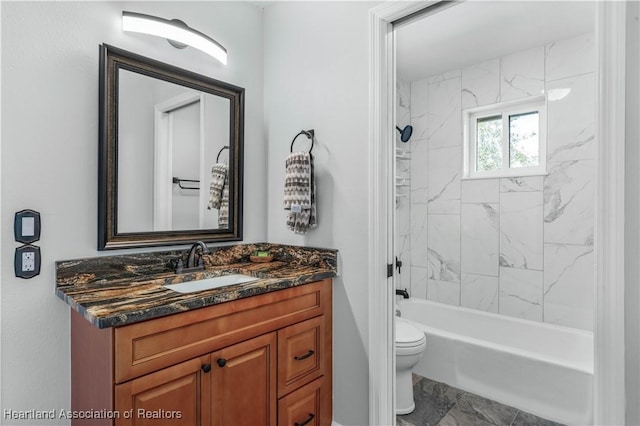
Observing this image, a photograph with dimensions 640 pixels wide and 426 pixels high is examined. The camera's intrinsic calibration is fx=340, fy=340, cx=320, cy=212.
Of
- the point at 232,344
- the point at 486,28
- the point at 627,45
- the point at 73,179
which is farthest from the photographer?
the point at 486,28

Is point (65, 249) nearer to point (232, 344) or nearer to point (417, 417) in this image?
point (232, 344)

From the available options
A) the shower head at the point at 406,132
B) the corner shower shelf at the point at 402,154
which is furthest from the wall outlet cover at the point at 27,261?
the shower head at the point at 406,132

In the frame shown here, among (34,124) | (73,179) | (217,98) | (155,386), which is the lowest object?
(155,386)

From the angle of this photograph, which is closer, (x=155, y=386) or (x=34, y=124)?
(x=155, y=386)

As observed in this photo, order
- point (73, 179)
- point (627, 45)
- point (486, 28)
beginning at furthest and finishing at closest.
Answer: point (486, 28) → point (73, 179) → point (627, 45)

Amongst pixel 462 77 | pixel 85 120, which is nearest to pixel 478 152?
pixel 462 77

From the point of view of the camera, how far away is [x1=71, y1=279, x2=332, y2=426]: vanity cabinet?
107 centimetres

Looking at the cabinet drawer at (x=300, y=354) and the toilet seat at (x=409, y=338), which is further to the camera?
the toilet seat at (x=409, y=338)

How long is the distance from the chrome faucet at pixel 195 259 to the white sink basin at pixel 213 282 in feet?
0.34

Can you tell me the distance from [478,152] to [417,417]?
221 cm

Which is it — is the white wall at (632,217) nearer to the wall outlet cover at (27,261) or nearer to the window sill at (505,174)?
the window sill at (505,174)

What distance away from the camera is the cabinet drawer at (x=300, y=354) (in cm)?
151

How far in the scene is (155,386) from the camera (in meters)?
1.12

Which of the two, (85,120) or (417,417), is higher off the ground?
(85,120)
